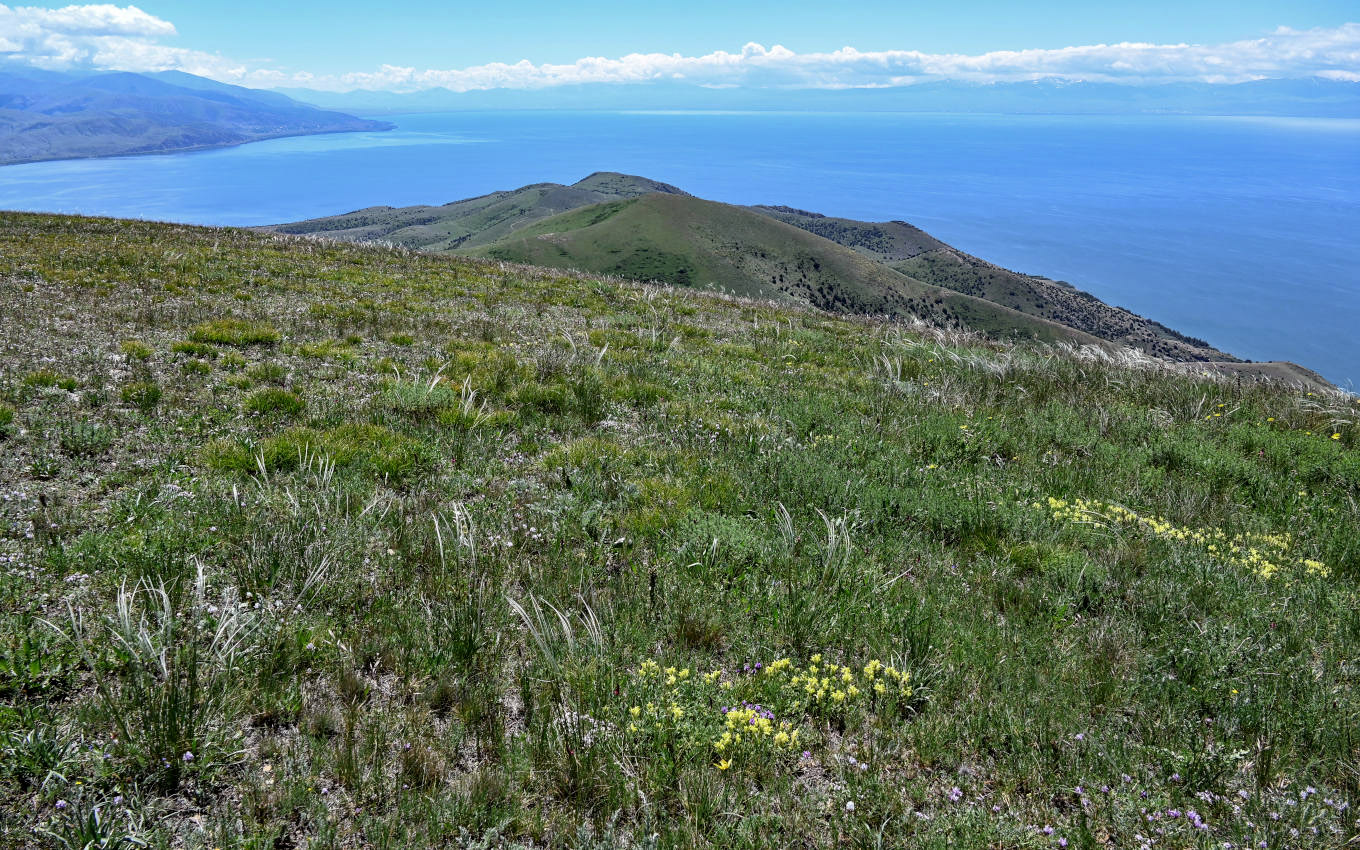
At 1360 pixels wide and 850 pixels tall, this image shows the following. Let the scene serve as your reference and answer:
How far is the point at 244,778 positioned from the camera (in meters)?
3.08

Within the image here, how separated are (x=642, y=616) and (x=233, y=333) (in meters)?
10.8

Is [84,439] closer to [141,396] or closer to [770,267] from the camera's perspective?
[141,396]

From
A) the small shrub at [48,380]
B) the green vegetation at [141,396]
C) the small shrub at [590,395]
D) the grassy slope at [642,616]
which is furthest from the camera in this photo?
the small shrub at [590,395]

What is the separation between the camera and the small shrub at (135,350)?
9.87m

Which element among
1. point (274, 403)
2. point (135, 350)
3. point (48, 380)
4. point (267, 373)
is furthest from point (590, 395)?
point (135, 350)

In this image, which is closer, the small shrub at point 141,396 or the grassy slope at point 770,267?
the small shrub at point 141,396

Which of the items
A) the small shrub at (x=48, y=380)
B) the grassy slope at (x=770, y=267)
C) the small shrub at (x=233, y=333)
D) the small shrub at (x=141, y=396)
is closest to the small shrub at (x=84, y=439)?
the small shrub at (x=141, y=396)

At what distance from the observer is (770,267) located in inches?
7116

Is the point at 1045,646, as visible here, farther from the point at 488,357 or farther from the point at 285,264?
the point at 285,264

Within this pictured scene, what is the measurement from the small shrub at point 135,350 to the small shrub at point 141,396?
1995 millimetres

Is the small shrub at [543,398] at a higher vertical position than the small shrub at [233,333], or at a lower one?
lower

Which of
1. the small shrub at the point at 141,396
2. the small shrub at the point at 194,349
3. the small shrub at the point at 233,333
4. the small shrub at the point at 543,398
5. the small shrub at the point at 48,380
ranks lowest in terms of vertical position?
the small shrub at the point at 543,398

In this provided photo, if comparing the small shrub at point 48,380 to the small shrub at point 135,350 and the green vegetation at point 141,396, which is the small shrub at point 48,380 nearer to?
the green vegetation at point 141,396

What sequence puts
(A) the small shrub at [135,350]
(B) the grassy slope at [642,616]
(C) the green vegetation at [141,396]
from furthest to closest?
(A) the small shrub at [135,350], (C) the green vegetation at [141,396], (B) the grassy slope at [642,616]
